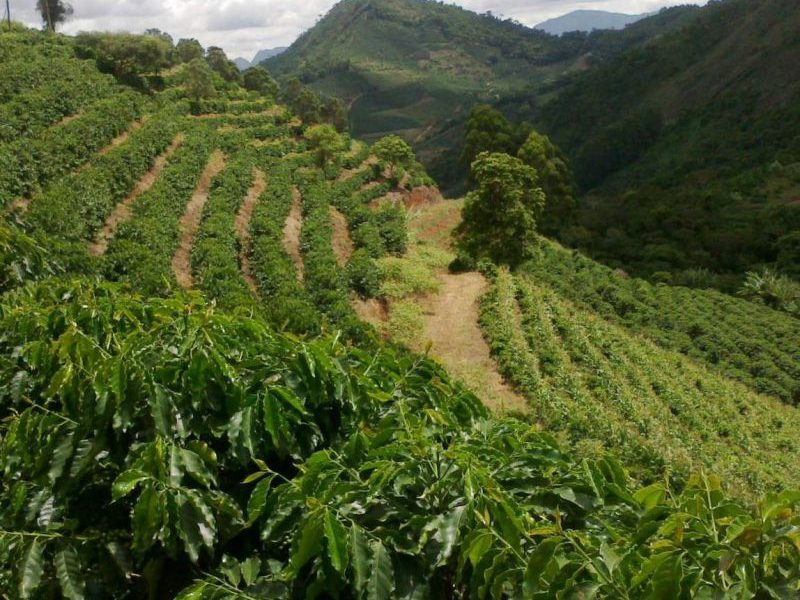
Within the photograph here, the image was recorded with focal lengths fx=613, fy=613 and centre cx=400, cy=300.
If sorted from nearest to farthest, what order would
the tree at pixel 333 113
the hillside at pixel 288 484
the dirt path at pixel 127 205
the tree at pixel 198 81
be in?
the hillside at pixel 288 484 → the dirt path at pixel 127 205 → the tree at pixel 198 81 → the tree at pixel 333 113

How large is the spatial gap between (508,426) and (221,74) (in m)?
66.7

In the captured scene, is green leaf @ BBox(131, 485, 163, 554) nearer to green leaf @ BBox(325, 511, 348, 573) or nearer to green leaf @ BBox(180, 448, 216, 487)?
green leaf @ BBox(180, 448, 216, 487)

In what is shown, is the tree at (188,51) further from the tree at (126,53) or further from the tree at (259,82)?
the tree at (126,53)

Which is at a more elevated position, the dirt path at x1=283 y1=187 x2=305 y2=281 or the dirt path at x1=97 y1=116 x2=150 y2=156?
the dirt path at x1=97 y1=116 x2=150 y2=156

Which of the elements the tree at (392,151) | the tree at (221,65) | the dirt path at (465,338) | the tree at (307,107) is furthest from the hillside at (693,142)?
the tree at (221,65)

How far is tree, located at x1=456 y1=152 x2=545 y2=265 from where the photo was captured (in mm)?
30922

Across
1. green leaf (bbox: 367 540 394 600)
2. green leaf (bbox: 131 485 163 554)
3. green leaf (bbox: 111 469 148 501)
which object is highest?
green leaf (bbox: 111 469 148 501)

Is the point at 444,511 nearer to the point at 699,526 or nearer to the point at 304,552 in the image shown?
the point at 304,552

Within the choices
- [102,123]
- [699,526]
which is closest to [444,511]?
[699,526]

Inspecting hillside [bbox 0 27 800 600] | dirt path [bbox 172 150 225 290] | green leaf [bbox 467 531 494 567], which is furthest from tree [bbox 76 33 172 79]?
green leaf [bbox 467 531 494 567]

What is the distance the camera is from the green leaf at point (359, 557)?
2.69 meters

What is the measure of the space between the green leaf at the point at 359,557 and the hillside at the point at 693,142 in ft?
137

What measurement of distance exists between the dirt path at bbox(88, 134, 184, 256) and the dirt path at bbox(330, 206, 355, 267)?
9.01 m

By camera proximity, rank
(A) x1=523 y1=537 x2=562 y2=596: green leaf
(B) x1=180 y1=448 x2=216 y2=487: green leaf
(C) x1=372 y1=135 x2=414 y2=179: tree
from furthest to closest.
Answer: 1. (C) x1=372 y1=135 x2=414 y2=179: tree
2. (B) x1=180 y1=448 x2=216 y2=487: green leaf
3. (A) x1=523 y1=537 x2=562 y2=596: green leaf
